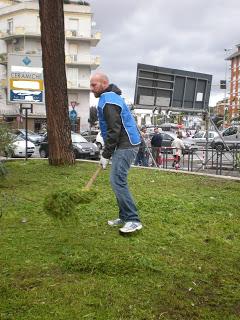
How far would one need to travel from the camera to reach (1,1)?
→ 74125 mm

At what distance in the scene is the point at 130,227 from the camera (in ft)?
19.5

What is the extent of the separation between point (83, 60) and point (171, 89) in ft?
154

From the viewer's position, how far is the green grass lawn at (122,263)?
384 cm

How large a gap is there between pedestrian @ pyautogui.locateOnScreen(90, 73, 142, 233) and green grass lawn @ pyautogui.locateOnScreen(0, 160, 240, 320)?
321 millimetres

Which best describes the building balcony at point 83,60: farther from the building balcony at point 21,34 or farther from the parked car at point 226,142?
the parked car at point 226,142

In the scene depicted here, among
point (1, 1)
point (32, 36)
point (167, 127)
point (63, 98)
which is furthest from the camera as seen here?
point (1, 1)

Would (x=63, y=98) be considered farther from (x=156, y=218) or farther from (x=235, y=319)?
(x=235, y=319)

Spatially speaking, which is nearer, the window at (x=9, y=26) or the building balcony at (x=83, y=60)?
the building balcony at (x=83, y=60)

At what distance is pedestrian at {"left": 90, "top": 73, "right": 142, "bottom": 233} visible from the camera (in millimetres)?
5871

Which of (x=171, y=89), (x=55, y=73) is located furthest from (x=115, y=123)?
(x=171, y=89)

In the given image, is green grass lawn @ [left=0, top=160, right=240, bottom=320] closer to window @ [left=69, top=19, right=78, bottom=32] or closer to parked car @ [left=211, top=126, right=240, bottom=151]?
parked car @ [left=211, top=126, right=240, bottom=151]

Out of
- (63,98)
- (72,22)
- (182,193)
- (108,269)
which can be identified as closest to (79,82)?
(72,22)

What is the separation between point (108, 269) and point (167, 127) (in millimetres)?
45754

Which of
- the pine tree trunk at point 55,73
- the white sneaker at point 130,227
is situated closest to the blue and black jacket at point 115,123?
the white sneaker at point 130,227
